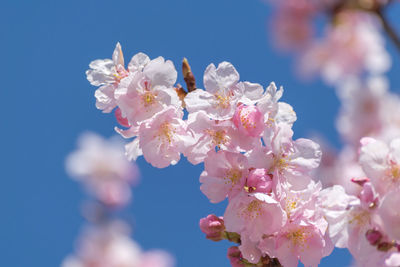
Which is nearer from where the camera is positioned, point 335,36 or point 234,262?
point 234,262

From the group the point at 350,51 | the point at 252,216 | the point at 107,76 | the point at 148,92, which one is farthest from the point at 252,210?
the point at 350,51

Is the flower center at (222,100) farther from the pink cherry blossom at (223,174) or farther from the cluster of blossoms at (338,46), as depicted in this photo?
the cluster of blossoms at (338,46)

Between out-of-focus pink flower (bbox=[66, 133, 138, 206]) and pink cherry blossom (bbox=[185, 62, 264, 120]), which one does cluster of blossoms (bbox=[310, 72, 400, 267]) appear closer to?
pink cherry blossom (bbox=[185, 62, 264, 120])

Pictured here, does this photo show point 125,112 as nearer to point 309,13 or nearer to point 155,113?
point 155,113

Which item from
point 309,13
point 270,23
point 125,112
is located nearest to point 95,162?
point 270,23

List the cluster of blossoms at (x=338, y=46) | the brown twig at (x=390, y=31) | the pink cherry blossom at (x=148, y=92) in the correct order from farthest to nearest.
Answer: the cluster of blossoms at (x=338, y=46)
the brown twig at (x=390, y=31)
the pink cherry blossom at (x=148, y=92)

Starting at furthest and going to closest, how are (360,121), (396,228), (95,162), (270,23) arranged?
(95,162)
(270,23)
(360,121)
(396,228)

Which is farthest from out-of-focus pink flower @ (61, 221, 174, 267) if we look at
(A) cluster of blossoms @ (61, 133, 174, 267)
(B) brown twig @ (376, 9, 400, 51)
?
(B) brown twig @ (376, 9, 400, 51)

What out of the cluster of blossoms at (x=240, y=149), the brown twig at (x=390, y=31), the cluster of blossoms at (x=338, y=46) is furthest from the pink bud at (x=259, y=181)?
the cluster of blossoms at (x=338, y=46)
